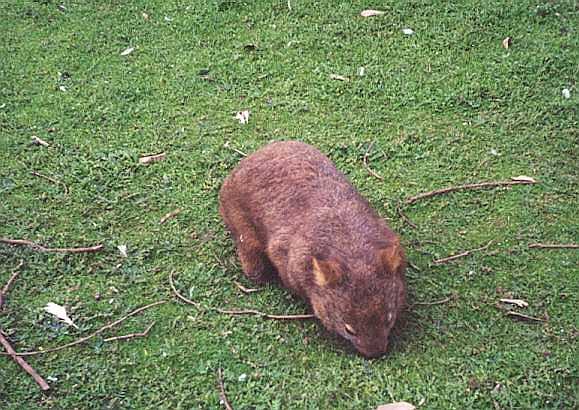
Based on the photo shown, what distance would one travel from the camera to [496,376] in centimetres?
423

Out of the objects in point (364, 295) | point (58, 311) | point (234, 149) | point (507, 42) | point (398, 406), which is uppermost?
→ point (364, 295)

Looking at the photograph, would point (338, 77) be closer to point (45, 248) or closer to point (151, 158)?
point (151, 158)

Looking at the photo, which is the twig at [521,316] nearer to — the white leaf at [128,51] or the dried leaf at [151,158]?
the dried leaf at [151,158]

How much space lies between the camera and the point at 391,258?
4355mm

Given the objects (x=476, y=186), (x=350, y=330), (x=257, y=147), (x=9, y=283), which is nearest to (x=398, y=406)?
(x=350, y=330)

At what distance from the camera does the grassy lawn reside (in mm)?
4328

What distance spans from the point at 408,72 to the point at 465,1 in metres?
1.34

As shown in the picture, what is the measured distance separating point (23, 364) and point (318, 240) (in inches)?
67.3

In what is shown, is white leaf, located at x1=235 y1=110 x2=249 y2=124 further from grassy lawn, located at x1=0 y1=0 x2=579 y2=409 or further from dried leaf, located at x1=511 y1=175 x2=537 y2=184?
dried leaf, located at x1=511 y1=175 x2=537 y2=184

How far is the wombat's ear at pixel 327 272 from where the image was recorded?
433cm

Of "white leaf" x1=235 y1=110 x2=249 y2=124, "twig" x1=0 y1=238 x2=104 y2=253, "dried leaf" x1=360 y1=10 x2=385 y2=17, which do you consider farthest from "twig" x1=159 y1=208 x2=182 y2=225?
"dried leaf" x1=360 y1=10 x2=385 y2=17

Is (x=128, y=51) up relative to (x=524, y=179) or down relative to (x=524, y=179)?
up

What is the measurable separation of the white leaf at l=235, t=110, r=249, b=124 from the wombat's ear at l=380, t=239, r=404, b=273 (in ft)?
7.99

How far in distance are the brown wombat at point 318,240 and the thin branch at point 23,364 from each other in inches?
52.6
